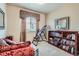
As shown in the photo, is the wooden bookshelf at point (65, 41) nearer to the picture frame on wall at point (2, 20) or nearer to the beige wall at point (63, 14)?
the beige wall at point (63, 14)

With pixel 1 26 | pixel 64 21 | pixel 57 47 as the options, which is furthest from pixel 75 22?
pixel 1 26

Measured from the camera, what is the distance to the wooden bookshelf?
2.42m

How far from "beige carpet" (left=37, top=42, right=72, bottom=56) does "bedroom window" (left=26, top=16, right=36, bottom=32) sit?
33cm

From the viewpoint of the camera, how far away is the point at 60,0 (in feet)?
6.62

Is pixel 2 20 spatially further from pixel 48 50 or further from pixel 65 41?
pixel 65 41

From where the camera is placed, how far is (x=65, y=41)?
259 cm

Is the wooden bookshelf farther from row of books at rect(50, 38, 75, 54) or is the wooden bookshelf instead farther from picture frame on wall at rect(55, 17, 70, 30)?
picture frame on wall at rect(55, 17, 70, 30)

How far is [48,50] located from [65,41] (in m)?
0.51

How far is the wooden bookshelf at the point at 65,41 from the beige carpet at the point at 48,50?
0.10 meters

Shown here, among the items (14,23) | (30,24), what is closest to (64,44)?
(30,24)

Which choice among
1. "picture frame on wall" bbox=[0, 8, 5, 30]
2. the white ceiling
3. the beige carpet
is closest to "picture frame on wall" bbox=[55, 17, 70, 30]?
the white ceiling

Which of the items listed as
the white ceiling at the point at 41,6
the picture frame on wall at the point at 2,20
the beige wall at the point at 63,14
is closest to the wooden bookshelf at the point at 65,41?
the beige wall at the point at 63,14

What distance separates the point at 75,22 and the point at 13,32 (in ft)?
4.05

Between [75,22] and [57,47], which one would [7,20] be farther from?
[75,22]
